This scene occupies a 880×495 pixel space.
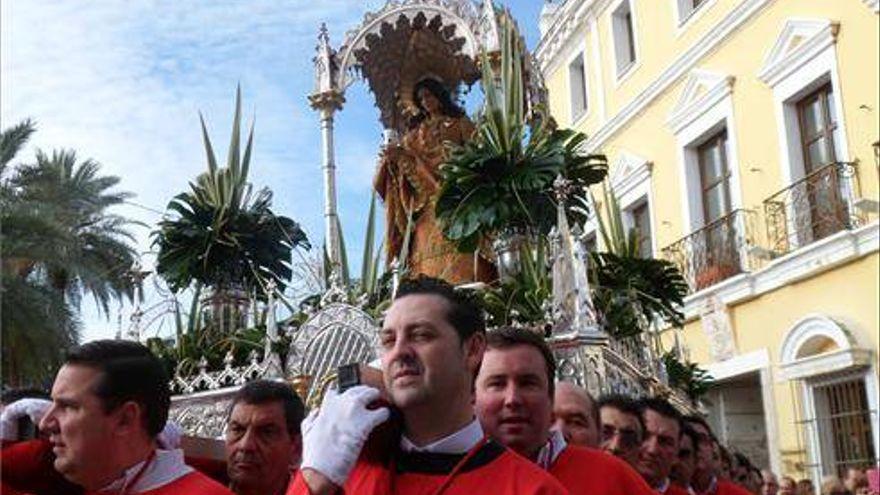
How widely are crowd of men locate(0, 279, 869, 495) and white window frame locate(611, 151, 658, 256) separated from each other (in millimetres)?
15251

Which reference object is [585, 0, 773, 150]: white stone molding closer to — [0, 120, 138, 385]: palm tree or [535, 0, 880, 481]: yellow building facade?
[535, 0, 880, 481]: yellow building facade

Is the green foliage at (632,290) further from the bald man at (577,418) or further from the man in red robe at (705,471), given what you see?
the bald man at (577,418)

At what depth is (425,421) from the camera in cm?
243

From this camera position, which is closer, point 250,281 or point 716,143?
point 250,281

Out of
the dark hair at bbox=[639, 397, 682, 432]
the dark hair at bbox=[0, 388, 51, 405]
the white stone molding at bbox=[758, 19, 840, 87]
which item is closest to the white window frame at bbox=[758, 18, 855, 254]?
the white stone molding at bbox=[758, 19, 840, 87]

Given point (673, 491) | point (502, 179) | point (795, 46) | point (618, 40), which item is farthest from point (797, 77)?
point (673, 491)

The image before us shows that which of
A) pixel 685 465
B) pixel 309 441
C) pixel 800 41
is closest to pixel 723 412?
pixel 800 41

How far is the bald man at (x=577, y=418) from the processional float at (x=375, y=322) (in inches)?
81.5

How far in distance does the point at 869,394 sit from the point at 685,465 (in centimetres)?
926

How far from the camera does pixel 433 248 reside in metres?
9.71

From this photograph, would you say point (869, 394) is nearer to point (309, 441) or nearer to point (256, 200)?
point (256, 200)

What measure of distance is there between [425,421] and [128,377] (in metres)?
0.83

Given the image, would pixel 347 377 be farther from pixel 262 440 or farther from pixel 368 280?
pixel 368 280

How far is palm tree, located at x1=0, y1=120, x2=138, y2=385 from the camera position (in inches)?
581
